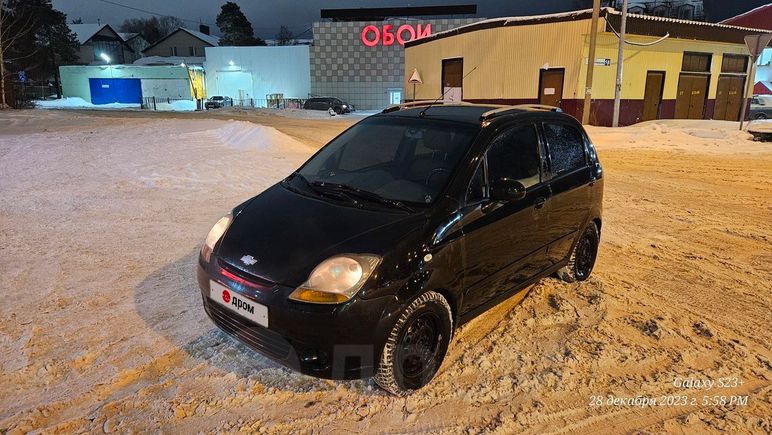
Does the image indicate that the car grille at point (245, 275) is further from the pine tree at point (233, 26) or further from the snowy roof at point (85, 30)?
the snowy roof at point (85, 30)

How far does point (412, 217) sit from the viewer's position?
3.19 meters

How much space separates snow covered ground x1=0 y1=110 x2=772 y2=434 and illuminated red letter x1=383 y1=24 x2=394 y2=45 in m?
37.7

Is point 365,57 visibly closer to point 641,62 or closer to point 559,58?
point 559,58

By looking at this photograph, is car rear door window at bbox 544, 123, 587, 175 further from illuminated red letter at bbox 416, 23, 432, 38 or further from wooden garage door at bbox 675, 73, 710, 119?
illuminated red letter at bbox 416, 23, 432, 38

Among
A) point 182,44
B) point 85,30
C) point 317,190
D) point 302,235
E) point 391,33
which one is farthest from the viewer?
point 85,30

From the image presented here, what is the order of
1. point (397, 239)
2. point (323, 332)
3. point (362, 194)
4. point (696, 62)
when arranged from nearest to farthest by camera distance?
point (323, 332) < point (397, 239) < point (362, 194) < point (696, 62)

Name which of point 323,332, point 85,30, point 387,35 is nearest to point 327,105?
point 387,35

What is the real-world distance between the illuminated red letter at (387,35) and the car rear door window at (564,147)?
132 feet

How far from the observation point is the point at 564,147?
14.8 feet

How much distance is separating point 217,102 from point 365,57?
42.5 ft

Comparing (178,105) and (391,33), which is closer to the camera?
(391,33)

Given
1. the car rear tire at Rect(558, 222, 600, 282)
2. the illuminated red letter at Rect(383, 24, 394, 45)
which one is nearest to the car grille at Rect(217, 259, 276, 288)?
the car rear tire at Rect(558, 222, 600, 282)

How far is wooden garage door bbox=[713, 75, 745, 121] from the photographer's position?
27531 millimetres

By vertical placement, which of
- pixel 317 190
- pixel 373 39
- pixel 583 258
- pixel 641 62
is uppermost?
pixel 373 39
